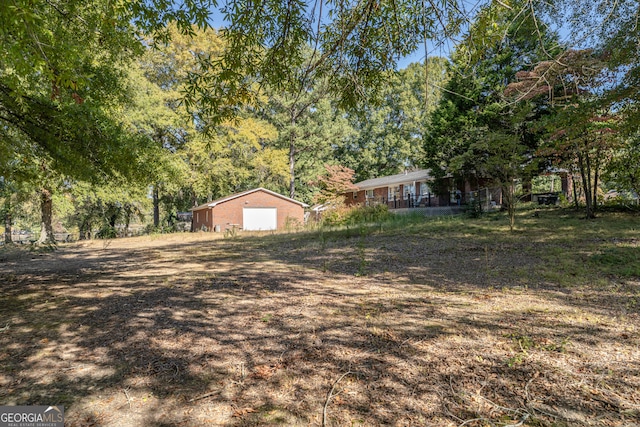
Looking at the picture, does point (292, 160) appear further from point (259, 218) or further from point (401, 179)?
point (401, 179)

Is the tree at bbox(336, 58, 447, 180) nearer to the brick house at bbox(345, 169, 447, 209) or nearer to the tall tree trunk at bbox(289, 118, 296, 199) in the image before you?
the brick house at bbox(345, 169, 447, 209)

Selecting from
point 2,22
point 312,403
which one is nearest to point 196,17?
point 2,22

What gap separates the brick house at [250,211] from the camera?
87.4ft

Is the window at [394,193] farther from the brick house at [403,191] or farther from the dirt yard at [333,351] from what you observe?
the dirt yard at [333,351]

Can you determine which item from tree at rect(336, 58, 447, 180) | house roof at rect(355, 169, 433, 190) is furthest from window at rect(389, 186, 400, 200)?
tree at rect(336, 58, 447, 180)

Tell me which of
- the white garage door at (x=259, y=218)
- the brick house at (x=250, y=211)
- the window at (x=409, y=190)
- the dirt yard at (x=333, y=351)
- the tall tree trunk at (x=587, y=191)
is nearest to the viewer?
the dirt yard at (x=333, y=351)

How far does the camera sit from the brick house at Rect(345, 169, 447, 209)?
82.1 feet

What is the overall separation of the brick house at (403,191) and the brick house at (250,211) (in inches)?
238

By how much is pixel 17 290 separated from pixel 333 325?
19.6 ft

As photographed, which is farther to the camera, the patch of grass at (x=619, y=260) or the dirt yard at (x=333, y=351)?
the patch of grass at (x=619, y=260)

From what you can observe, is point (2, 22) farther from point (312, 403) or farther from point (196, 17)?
point (312, 403)

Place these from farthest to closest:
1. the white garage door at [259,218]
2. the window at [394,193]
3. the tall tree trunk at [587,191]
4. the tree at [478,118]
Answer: the window at [394,193] < the white garage door at [259,218] < the tree at [478,118] < the tall tree trunk at [587,191]

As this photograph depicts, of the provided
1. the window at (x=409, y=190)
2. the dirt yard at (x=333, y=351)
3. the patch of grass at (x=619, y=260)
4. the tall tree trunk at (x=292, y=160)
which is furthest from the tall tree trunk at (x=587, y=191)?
the tall tree trunk at (x=292, y=160)

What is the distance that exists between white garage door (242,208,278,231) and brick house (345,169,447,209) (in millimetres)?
6723
